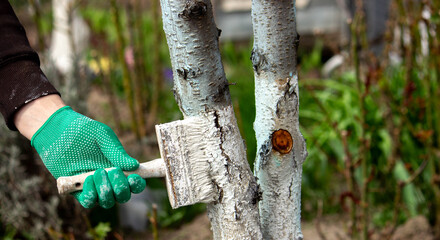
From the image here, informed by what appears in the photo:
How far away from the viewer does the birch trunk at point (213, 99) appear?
3.40ft

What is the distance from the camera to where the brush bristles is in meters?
1.08

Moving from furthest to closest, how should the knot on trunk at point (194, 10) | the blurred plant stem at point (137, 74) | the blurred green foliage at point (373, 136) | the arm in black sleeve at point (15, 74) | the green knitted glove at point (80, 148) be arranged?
the blurred plant stem at point (137, 74), the blurred green foliage at point (373, 136), the arm in black sleeve at point (15, 74), the green knitted glove at point (80, 148), the knot on trunk at point (194, 10)

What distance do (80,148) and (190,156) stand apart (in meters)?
0.32

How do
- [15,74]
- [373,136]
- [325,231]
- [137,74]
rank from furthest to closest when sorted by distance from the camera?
[137,74] < [373,136] < [325,231] < [15,74]

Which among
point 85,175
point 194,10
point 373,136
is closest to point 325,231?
point 373,136

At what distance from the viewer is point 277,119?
1.15 m

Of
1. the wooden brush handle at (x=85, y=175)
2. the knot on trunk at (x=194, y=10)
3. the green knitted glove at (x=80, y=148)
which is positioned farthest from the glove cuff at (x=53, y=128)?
the knot on trunk at (x=194, y=10)

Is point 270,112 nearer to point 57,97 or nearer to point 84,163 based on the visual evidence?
point 84,163

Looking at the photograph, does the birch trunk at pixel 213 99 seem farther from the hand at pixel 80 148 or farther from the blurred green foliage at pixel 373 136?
the blurred green foliage at pixel 373 136

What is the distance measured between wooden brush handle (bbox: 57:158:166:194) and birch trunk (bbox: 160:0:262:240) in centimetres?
13

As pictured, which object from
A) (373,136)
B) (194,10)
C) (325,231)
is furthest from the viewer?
(373,136)

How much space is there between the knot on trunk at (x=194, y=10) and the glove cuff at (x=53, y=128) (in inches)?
17.1

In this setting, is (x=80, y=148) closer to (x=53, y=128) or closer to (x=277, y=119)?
(x=53, y=128)

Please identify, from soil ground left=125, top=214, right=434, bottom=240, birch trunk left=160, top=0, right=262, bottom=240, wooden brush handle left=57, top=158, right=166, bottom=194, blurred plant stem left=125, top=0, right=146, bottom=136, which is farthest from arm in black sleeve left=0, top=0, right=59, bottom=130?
blurred plant stem left=125, top=0, right=146, bottom=136
